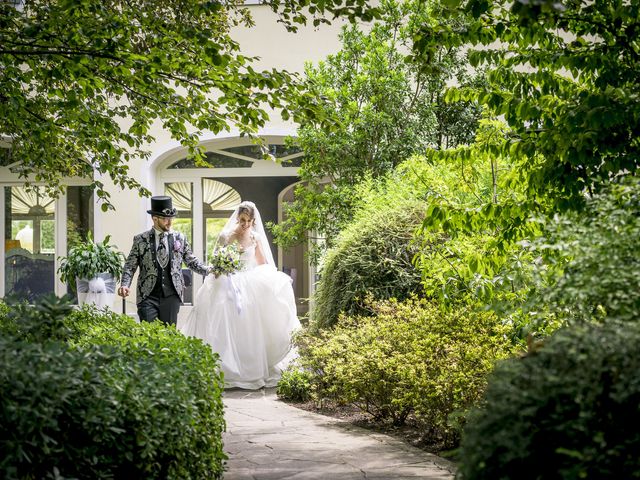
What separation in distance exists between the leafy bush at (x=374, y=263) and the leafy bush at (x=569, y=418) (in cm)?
577

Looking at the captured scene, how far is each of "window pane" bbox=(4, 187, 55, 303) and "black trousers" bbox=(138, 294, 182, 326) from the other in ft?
25.0

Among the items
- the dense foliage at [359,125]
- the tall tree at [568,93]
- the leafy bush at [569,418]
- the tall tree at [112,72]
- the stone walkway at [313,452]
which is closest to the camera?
the leafy bush at [569,418]

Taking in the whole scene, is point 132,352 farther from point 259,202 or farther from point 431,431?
point 259,202

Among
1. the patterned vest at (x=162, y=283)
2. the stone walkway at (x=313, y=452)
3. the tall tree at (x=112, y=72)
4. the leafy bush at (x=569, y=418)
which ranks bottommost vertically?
the stone walkway at (x=313, y=452)

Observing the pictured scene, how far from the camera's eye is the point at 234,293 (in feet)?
32.6

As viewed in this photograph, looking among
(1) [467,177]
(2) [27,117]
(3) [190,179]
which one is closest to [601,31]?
(1) [467,177]

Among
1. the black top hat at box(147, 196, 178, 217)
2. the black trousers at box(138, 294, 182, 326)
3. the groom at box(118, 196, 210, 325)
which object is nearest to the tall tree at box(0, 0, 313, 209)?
Answer: the black top hat at box(147, 196, 178, 217)

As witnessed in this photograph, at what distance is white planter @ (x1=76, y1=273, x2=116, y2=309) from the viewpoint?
12.7 m

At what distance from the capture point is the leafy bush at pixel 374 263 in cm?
867

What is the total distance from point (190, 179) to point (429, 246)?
8090 millimetres

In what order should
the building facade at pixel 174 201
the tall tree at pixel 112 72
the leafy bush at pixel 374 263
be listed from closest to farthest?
the tall tree at pixel 112 72
the leafy bush at pixel 374 263
the building facade at pixel 174 201

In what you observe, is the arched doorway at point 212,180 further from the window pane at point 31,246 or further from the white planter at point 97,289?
the white planter at point 97,289

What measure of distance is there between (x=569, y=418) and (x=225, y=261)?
7.54m

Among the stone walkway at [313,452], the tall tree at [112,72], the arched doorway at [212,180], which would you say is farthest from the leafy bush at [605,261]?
the arched doorway at [212,180]
